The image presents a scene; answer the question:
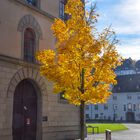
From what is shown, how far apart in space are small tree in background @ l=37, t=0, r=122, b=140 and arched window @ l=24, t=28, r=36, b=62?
15.2 ft

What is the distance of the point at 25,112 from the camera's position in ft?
75.6

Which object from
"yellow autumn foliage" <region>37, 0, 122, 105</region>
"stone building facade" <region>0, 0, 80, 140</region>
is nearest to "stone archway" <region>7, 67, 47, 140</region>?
"stone building facade" <region>0, 0, 80, 140</region>

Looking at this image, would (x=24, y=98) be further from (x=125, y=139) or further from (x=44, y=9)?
(x=125, y=139)

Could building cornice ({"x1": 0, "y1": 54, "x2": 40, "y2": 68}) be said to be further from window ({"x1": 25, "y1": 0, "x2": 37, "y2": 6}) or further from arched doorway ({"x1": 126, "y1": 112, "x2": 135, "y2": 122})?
arched doorway ({"x1": 126, "y1": 112, "x2": 135, "y2": 122})

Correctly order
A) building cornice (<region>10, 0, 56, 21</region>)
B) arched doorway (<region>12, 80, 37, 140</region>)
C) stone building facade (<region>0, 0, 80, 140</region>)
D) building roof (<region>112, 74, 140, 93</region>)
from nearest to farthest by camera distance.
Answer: stone building facade (<region>0, 0, 80, 140</region>), arched doorway (<region>12, 80, 37, 140</region>), building cornice (<region>10, 0, 56, 21</region>), building roof (<region>112, 74, 140, 93</region>)

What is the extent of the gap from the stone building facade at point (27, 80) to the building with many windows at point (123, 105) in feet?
263

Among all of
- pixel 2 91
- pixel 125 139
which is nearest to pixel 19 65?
pixel 2 91

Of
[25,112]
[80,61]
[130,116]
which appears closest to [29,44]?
[25,112]

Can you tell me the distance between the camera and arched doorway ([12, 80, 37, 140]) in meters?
22.0

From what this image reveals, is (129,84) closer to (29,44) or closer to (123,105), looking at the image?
(123,105)

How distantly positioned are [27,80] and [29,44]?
2.34 metres

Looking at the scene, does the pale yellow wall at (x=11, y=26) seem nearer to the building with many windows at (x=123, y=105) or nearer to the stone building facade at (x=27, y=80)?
the stone building facade at (x=27, y=80)

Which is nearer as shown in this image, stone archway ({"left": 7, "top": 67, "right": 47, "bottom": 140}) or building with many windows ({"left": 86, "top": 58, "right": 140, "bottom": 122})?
stone archway ({"left": 7, "top": 67, "right": 47, "bottom": 140})

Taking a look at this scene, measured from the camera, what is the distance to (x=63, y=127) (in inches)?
1024
